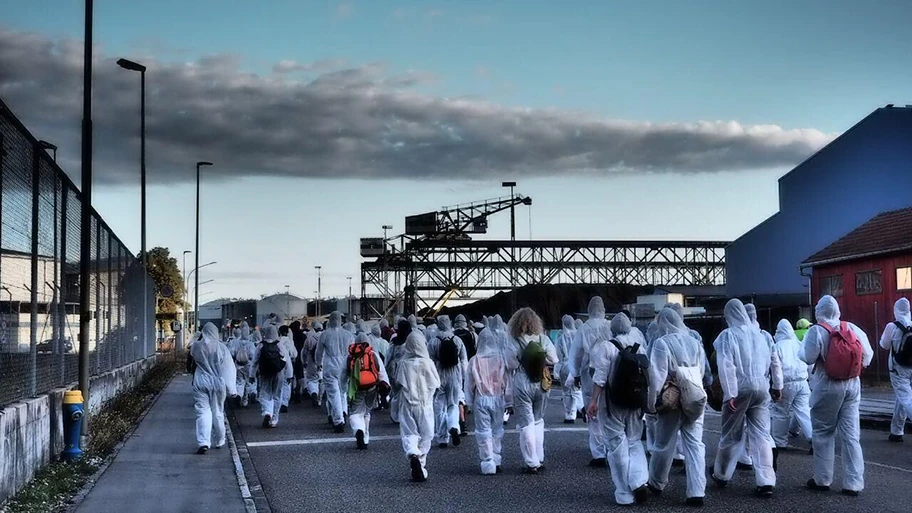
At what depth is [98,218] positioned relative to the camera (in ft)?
67.2

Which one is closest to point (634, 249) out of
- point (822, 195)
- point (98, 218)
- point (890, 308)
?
point (822, 195)

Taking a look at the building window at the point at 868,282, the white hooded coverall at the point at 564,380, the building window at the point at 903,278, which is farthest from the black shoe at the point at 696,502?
the building window at the point at 868,282

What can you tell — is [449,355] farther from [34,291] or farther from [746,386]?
[746,386]

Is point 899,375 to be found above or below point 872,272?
below

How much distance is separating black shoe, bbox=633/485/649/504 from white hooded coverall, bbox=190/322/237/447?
7337mm

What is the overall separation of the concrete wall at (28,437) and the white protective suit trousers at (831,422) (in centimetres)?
789

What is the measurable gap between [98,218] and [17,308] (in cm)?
960

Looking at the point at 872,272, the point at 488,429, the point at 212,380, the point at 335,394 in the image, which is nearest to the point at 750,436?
the point at 488,429

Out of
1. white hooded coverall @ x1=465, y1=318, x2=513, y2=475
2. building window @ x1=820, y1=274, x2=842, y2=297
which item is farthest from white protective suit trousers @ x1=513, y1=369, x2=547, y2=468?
building window @ x1=820, y1=274, x2=842, y2=297

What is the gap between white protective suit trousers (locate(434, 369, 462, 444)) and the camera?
1605 cm

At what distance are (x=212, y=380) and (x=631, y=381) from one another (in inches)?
293

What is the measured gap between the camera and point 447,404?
16.4 m

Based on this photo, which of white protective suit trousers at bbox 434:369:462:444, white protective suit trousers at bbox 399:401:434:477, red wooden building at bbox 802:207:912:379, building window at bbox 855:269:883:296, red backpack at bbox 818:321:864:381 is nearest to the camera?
red backpack at bbox 818:321:864:381

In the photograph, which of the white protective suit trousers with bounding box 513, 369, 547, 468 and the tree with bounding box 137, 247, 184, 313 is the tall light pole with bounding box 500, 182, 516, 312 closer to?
the tree with bounding box 137, 247, 184, 313
